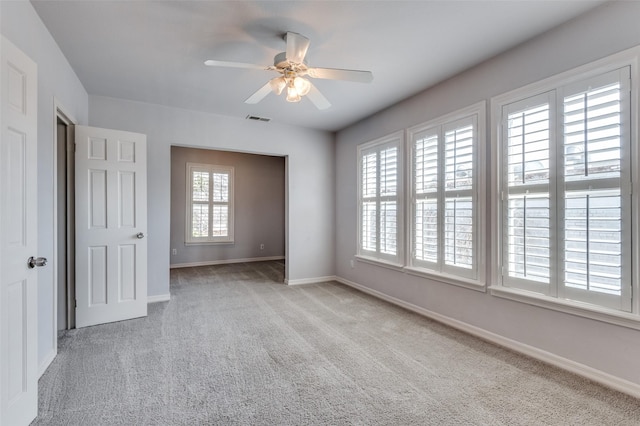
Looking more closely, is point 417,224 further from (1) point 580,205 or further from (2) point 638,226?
(2) point 638,226

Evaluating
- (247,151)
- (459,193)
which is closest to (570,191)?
(459,193)

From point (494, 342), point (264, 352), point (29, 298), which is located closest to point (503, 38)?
point (494, 342)

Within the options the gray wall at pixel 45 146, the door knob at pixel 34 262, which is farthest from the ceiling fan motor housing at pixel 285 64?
the door knob at pixel 34 262

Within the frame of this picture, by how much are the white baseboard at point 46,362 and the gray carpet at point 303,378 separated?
0.07 metres

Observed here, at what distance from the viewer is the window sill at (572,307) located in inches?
78.7

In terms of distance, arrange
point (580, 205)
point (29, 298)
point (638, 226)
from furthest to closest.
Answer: point (580, 205) < point (638, 226) < point (29, 298)

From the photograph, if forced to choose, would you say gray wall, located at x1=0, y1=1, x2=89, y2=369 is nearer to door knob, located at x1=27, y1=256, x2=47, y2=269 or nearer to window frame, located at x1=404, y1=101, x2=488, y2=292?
door knob, located at x1=27, y1=256, x2=47, y2=269

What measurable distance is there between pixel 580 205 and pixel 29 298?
3749 millimetres

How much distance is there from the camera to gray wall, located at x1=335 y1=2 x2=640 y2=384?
205 centimetres

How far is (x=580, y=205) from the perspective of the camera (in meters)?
2.22

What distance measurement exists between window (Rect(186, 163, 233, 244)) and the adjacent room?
8.36ft

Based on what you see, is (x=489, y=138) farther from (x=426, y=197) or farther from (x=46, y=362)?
(x=46, y=362)

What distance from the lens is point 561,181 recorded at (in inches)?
91.4

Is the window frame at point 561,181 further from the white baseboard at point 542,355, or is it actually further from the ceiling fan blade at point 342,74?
the ceiling fan blade at point 342,74
